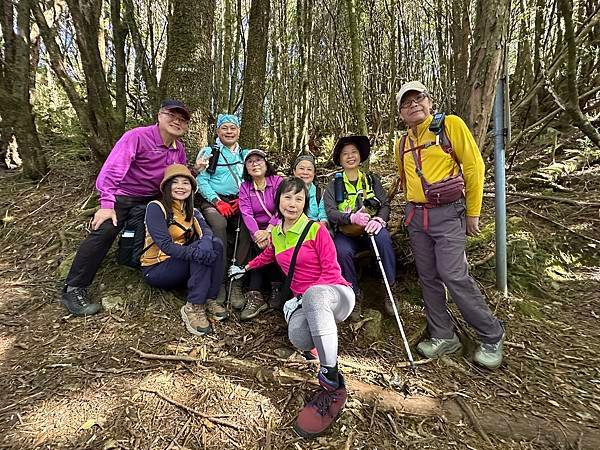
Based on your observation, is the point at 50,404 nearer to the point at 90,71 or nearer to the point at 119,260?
the point at 119,260

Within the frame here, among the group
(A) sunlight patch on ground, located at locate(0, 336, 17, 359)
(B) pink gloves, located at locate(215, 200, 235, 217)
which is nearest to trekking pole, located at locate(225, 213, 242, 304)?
(B) pink gloves, located at locate(215, 200, 235, 217)

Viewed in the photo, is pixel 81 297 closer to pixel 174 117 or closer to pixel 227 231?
pixel 227 231

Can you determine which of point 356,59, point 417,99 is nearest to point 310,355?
point 417,99

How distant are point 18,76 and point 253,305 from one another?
454 centimetres

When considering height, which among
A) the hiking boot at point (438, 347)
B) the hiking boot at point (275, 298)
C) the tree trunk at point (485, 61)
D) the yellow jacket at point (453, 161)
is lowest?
the hiking boot at point (438, 347)

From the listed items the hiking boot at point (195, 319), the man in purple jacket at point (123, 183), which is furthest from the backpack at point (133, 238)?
the hiking boot at point (195, 319)

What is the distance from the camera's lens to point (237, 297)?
13.1ft

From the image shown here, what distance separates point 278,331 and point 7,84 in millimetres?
5204

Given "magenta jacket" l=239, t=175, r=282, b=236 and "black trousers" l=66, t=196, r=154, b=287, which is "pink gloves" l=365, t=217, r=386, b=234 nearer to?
"magenta jacket" l=239, t=175, r=282, b=236

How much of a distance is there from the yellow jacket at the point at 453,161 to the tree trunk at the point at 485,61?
2.80ft

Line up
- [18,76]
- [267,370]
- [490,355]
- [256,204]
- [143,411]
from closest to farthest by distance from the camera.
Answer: [143,411], [267,370], [490,355], [256,204], [18,76]

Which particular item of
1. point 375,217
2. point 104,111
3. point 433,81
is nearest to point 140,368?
point 375,217

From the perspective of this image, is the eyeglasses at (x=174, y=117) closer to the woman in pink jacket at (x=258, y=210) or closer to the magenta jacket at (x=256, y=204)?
the woman in pink jacket at (x=258, y=210)

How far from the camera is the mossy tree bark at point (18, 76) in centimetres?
529
